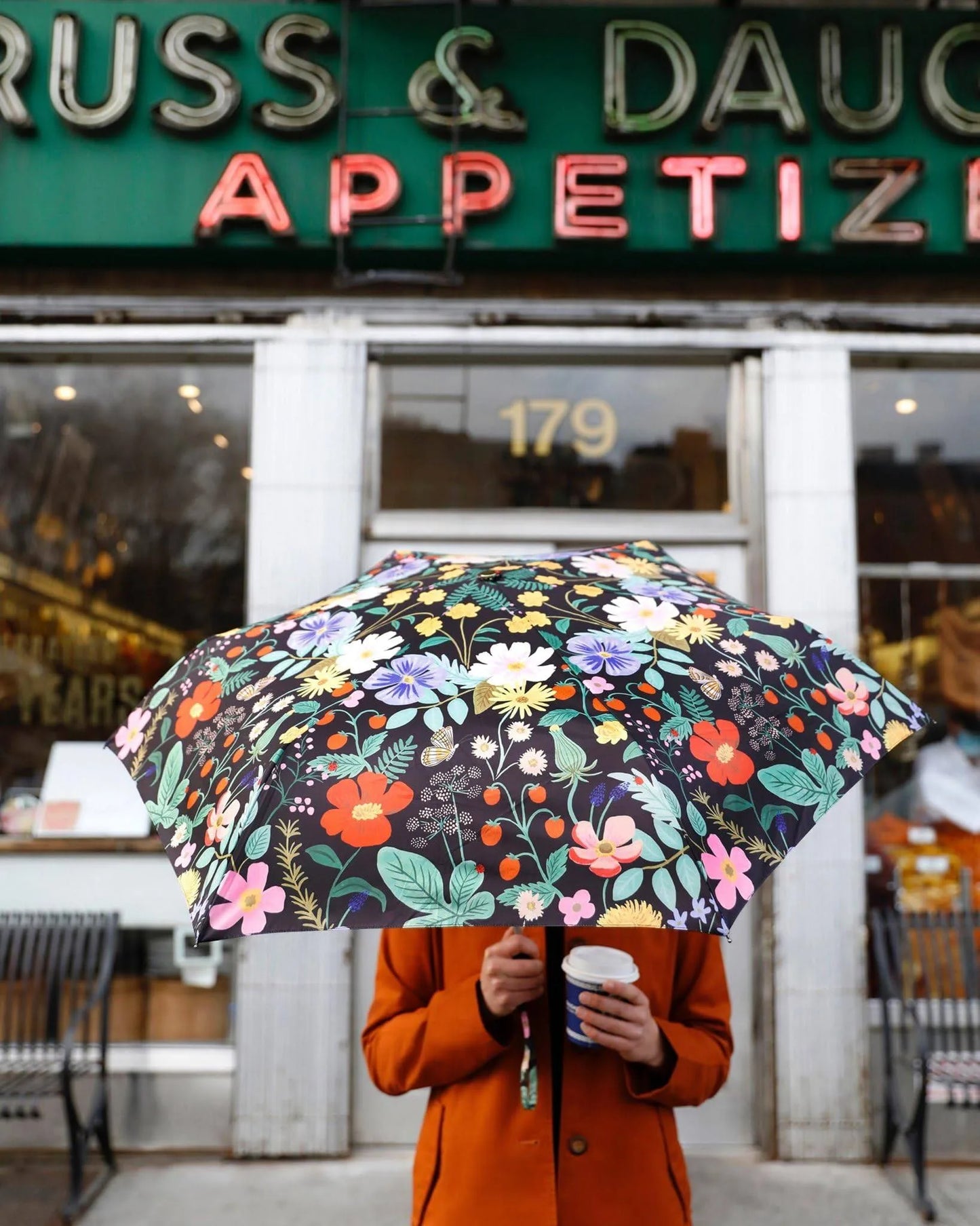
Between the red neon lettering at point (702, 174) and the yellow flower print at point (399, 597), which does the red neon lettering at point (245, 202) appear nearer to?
the red neon lettering at point (702, 174)

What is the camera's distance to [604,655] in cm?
163

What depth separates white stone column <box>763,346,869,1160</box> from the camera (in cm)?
484

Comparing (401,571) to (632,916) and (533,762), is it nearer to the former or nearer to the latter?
(533,762)

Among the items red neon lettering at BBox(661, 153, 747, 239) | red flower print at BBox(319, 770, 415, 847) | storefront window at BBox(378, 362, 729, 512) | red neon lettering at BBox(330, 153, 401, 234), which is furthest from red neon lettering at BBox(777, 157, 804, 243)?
red flower print at BBox(319, 770, 415, 847)

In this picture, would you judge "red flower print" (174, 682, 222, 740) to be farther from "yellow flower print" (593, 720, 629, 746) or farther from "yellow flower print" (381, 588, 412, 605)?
"yellow flower print" (593, 720, 629, 746)

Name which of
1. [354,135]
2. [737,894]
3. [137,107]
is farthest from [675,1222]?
[137,107]

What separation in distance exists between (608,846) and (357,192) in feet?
15.4

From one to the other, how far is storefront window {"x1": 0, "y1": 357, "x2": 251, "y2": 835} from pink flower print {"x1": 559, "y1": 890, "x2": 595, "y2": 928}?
4.31m

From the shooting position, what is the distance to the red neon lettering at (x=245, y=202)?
5152mm

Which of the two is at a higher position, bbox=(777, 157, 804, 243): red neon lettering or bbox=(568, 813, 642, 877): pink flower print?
bbox=(777, 157, 804, 243): red neon lettering

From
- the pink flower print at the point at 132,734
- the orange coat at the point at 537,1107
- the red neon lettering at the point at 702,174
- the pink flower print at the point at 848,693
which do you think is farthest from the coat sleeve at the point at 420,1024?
the red neon lettering at the point at 702,174

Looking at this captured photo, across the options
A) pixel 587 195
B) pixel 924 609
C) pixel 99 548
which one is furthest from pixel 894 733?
pixel 99 548

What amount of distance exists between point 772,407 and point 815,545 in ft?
2.47

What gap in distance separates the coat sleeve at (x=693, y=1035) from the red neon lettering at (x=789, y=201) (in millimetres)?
4001
